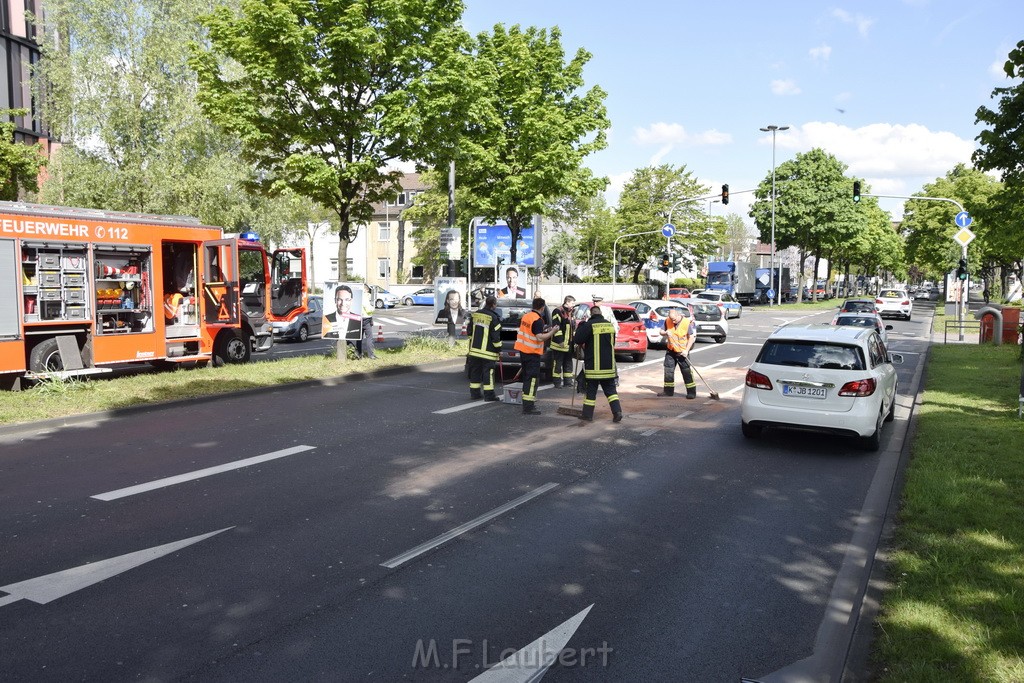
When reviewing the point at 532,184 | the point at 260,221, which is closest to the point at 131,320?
the point at 532,184

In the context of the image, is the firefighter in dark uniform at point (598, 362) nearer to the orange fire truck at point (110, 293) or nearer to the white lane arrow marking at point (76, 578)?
the white lane arrow marking at point (76, 578)

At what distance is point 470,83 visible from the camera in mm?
18688

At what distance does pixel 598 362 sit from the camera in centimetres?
1211

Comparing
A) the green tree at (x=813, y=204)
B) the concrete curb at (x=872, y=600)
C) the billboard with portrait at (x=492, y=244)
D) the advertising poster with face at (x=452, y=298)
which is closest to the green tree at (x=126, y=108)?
the billboard with portrait at (x=492, y=244)

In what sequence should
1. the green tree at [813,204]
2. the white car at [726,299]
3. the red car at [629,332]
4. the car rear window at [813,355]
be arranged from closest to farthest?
the car rear window at [813,355], the red car at [629,332], the white car at [726,299], the green tree at [813,204]

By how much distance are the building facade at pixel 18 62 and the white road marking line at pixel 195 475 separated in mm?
33348

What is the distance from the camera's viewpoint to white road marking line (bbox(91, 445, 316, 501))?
7.65m

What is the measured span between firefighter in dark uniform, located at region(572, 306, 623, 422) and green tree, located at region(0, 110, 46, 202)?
2468 centimetres

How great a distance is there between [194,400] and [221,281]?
4480 millimetres

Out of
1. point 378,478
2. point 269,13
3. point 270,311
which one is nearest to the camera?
point 378,478

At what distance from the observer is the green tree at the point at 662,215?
70.4 m

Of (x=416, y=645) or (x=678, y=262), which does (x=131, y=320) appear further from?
(x=678, y=262)

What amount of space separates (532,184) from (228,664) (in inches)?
907

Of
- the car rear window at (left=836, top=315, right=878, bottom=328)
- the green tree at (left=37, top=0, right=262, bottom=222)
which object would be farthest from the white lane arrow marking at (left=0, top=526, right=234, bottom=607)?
the green tree at (left=37, top=0, right=262, bottom=222)
